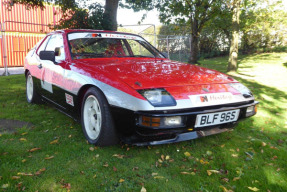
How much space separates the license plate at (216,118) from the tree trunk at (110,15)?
259 inches

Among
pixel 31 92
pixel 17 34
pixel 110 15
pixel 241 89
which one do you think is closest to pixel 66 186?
pixel 241 89

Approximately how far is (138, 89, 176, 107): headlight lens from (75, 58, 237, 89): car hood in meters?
0.06

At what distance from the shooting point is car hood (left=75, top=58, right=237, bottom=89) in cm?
239

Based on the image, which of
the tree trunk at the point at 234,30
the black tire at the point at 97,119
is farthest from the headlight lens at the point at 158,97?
the tree trunk at the point at 234,30

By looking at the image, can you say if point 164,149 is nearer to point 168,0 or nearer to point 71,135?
point 71,135

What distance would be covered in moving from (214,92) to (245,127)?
1.35 m

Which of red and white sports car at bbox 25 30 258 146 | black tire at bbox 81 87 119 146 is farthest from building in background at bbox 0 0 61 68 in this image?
black tire at bbox 81 87 119 146

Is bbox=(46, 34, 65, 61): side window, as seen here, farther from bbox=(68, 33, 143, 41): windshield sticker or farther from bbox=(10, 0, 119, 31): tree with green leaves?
bbox=(10, 0, 119, 31): tree with green leaves

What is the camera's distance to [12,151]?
2592 mm

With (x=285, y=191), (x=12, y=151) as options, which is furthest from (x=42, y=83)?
(x=285, y=191)

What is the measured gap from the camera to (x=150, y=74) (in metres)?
2.62

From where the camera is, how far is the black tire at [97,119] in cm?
245

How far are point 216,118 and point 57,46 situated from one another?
250cm

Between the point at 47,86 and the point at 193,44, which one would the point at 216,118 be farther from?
the point at 193,44
